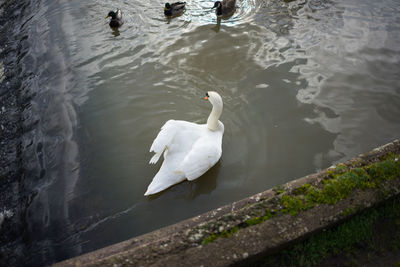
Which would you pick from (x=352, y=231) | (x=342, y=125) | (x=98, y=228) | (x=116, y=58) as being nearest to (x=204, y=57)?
(x=116, y=58)

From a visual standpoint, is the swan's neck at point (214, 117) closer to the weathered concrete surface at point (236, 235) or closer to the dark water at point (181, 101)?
the dark water at point (181, 101)

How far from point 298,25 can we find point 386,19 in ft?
7.44

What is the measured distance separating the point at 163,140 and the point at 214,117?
0.96 metres

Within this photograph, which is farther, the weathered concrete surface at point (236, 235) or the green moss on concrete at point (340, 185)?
the green moss on concrete at point (340, 185)

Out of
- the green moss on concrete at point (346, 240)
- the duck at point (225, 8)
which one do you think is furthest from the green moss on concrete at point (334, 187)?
the duck at point (225, 8)

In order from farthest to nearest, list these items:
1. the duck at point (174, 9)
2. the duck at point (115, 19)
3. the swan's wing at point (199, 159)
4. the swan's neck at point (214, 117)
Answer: the duck at point (174, 9) < the duck at point (115, 19) < the swan's neck at point (214, 117) < the swan's wing at point (199, 159)

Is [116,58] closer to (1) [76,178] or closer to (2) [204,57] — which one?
(2) [204,57]

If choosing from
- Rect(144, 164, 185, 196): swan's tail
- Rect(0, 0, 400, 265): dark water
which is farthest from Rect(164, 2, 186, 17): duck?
Rect(144, 164, 185, 196): swan's tail

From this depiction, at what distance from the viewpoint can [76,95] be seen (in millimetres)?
5883

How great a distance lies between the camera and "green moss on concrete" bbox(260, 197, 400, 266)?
9.40 feet

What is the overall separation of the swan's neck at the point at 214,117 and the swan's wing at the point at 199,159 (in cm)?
44

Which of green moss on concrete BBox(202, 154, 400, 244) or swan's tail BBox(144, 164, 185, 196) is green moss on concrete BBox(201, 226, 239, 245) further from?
swan's tail BBox(144, 164, 185, 196)

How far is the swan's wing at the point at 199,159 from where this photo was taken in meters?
3.89

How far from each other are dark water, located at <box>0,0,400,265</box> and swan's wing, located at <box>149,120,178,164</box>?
52 cm
